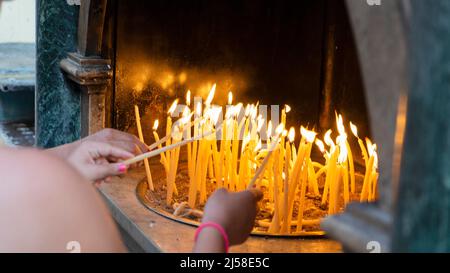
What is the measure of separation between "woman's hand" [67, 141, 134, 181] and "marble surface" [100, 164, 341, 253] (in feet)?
2.12

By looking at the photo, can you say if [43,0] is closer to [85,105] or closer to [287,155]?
[85,105]

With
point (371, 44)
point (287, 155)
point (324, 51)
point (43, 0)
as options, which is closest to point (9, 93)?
point (43, 0)

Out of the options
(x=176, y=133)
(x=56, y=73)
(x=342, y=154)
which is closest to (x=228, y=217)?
(x=176, y=133)

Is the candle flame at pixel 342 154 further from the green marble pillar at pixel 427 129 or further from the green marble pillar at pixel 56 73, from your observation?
the green marble pillar at pixel 427 129

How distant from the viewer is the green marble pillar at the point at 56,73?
4.51 meters

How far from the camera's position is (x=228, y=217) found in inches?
77.4

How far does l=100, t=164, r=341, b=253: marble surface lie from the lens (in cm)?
313

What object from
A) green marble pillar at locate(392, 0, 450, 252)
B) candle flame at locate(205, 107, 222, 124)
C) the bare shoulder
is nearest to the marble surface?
candle flame at locate(205, 107, 222, 124)

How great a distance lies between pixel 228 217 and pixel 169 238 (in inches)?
49.7

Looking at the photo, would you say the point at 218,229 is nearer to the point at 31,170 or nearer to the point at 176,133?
the point at 31,170

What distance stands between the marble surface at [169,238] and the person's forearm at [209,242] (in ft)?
3.79

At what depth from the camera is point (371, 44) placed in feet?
4.41

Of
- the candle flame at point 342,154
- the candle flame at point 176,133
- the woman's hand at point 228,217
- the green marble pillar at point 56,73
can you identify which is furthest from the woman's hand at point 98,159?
the green marble pillar at point 56,73
